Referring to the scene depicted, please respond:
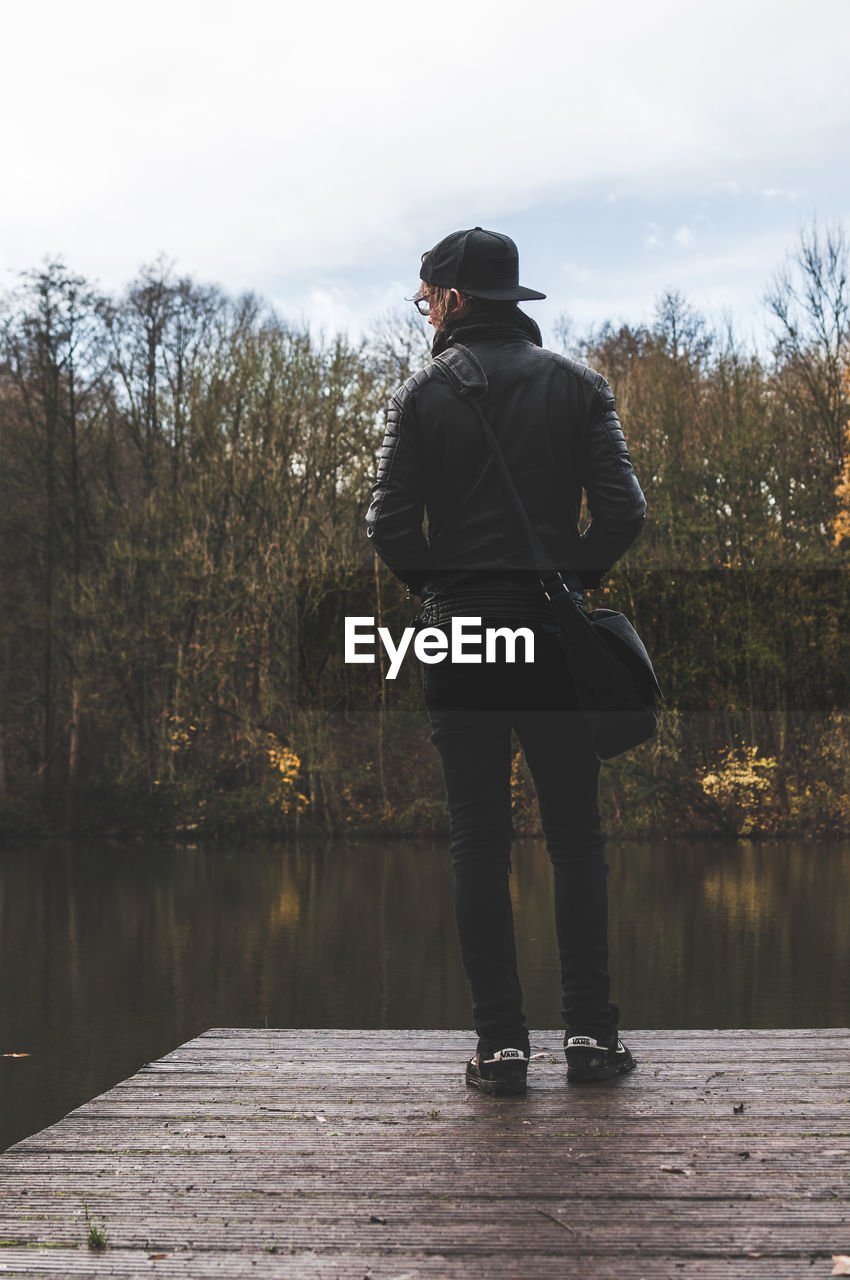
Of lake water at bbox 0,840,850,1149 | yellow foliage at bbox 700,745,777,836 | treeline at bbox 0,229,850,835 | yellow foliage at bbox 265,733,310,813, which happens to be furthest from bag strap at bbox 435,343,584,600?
yellow foliage at bbox 265,733,310,813

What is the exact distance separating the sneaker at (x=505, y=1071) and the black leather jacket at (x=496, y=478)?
957mm

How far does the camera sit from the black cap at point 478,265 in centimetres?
302

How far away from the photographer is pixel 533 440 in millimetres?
2951

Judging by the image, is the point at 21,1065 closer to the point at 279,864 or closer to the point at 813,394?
the point at 279,864

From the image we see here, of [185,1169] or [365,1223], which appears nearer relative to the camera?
[365,1223]

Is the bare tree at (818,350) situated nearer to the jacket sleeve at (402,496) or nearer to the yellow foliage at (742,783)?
the yellow foliage at (742,783)

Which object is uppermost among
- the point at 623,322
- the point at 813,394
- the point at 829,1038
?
the point at 623,322

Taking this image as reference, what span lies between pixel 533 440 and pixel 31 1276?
189cm

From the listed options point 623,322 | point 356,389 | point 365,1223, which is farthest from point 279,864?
point 365,1223

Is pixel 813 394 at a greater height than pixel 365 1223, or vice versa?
pixel 813 394

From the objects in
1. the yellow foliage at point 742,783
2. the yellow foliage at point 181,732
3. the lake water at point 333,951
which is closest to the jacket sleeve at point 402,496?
the lake water at point 333,951

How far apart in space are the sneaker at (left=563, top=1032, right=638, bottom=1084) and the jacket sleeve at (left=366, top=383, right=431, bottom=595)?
1102mm

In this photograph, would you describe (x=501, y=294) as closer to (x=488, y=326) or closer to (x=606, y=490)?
(x=488, y=326)

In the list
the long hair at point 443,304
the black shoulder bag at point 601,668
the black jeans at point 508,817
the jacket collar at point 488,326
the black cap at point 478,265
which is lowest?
the black jeans at point 508,817
